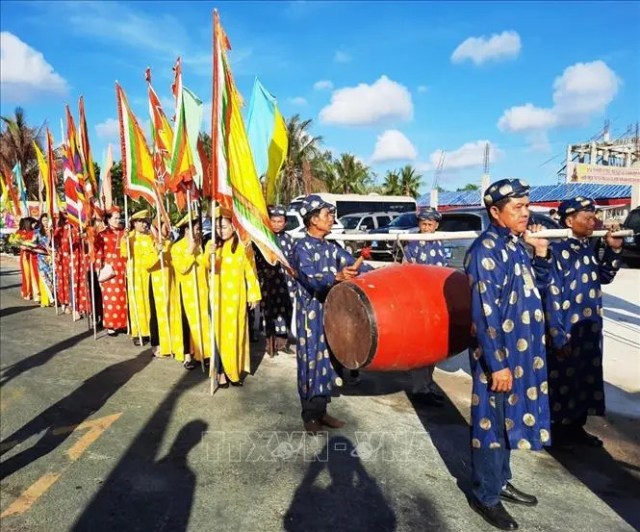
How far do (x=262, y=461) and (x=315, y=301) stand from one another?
1108 millimetres

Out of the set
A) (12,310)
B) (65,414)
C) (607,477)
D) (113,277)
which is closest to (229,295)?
(65,414)

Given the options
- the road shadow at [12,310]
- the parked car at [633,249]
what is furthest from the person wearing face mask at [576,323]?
the parked car at [633,249]

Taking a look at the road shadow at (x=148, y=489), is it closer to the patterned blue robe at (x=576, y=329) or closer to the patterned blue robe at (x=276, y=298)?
the patterned blue robe at (x=276, y=298)

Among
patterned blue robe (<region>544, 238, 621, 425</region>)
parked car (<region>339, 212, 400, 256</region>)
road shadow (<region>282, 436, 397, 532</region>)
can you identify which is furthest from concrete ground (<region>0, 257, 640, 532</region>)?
parked car (<region>339, 212, 400, 256</region>)

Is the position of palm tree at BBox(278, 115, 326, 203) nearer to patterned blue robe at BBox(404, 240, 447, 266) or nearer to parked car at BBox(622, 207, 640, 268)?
parked car at BBox(622, 207, 640, 268)

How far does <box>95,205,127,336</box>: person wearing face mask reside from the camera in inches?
258

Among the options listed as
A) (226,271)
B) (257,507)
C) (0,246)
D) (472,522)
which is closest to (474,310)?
(472,522)

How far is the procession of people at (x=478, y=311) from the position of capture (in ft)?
7.84

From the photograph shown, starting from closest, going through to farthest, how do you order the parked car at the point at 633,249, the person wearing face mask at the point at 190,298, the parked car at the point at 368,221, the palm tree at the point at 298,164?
the person wearing face mask at the point at 190,298, the parked car at the point at 633,249, the parked car at the point at 368,221, the palm tree at the point at 298,164

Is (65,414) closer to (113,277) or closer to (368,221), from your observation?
(113,277)

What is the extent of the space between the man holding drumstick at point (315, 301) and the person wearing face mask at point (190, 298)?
1.55 metres

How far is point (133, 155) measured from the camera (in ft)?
18.2

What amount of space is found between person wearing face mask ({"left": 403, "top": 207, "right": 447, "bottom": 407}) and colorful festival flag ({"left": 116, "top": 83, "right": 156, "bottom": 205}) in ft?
9.98

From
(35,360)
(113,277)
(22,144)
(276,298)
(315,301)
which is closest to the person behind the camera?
(315,301)
